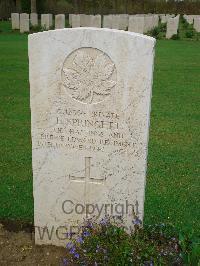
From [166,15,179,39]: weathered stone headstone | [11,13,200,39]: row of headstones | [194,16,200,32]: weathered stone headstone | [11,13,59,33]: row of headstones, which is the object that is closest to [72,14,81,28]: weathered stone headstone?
[11,13,200,39]: row of headstones

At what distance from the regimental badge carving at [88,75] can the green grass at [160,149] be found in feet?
4.90

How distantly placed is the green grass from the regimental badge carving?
1.49m

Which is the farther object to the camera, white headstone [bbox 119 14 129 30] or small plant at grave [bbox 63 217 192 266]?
white headstone [bbox 119 14 129 30]

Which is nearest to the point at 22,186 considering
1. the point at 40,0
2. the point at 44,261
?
the point at 44,261

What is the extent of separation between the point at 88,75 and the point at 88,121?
1.17ft

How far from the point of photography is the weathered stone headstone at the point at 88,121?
10.6 ft

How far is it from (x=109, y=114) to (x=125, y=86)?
0.83 feet

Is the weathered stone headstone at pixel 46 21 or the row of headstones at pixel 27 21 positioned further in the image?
the weathered stone headstone at pixel 46 21

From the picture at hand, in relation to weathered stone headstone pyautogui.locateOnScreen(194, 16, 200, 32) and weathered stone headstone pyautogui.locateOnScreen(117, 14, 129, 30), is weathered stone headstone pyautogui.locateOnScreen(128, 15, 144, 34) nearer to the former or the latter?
weathered stone headstone pyautogui.locateOnScreen(117, 14, 129, 30)

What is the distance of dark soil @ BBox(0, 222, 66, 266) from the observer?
12.0 feet

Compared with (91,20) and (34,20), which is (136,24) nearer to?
(91,20)

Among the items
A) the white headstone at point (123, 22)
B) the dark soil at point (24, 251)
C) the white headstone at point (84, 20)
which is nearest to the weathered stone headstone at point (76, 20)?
the white headstone at point (84, 20)

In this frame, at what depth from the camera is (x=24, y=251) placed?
3.80 m

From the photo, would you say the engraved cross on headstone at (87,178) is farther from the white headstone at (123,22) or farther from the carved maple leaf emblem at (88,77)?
the white headstone at (123,22)
